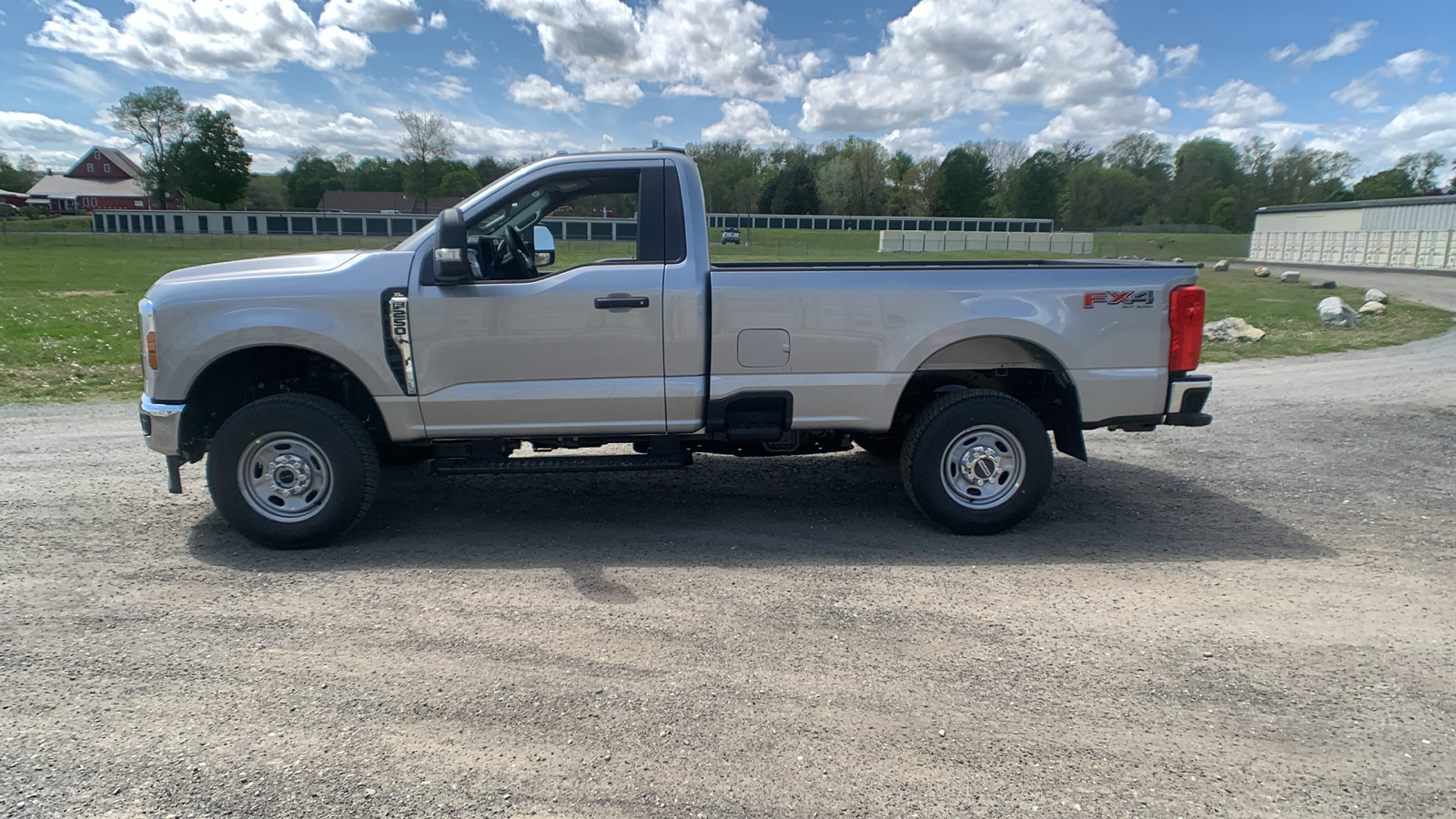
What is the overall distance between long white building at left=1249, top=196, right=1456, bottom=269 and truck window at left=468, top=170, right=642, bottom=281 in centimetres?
5482

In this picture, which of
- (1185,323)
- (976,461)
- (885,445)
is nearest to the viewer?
(1185,323)

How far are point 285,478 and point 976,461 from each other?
405cm

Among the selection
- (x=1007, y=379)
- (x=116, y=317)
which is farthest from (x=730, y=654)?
(x=116, y=317)

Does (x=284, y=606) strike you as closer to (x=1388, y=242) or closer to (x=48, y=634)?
(x=48, y=634)

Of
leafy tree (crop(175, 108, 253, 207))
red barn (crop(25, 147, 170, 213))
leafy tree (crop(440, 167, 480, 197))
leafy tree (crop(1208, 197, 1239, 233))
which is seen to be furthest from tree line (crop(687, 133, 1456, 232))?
red barn (crop(25, 147, 170, 213))

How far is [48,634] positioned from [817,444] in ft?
13.4

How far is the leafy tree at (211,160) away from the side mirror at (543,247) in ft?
338

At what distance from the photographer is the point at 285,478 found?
5035 millimetres

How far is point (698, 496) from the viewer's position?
244 inches

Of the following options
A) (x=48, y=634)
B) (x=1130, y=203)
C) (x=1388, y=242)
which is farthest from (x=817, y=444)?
(x=1130, y=203)

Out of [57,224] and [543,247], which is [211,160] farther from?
[543,247]

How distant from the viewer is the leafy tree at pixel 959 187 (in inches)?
3999

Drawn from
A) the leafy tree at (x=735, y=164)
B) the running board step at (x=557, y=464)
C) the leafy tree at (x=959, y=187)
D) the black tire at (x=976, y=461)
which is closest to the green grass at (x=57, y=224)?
the leafy tree at (x=735, y=164)

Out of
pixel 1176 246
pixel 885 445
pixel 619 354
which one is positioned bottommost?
pixel 885 445
